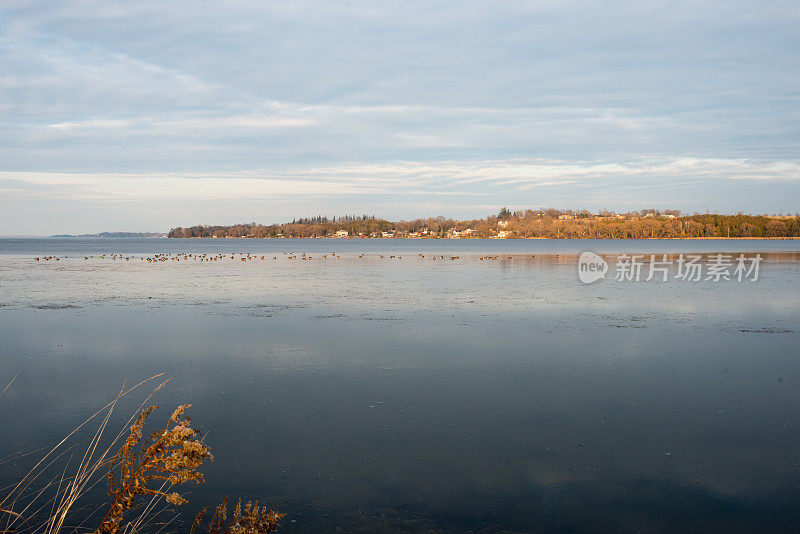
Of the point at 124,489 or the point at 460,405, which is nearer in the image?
the point at 124,489

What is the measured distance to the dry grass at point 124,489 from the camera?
10.1ft

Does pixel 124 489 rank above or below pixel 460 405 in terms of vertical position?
above

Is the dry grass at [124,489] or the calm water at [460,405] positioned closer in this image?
the dry grass at [124,489]

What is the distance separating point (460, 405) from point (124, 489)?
4814 millimetres

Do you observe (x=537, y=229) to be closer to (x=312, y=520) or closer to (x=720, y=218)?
(x=720, y=218)

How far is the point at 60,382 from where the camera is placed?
332 inches

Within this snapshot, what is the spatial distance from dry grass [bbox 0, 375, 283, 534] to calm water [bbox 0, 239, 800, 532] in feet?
1.08

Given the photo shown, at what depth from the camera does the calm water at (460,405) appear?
4934 millimetres

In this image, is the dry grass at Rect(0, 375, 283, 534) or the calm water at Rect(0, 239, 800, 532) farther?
the calm water at Rect(0, 239, 800, 532)

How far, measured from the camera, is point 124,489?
3105 mm

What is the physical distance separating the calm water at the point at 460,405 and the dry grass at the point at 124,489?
329 millimetres

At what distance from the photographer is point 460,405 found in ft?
24.2

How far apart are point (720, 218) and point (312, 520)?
186m

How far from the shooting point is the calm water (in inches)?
194
